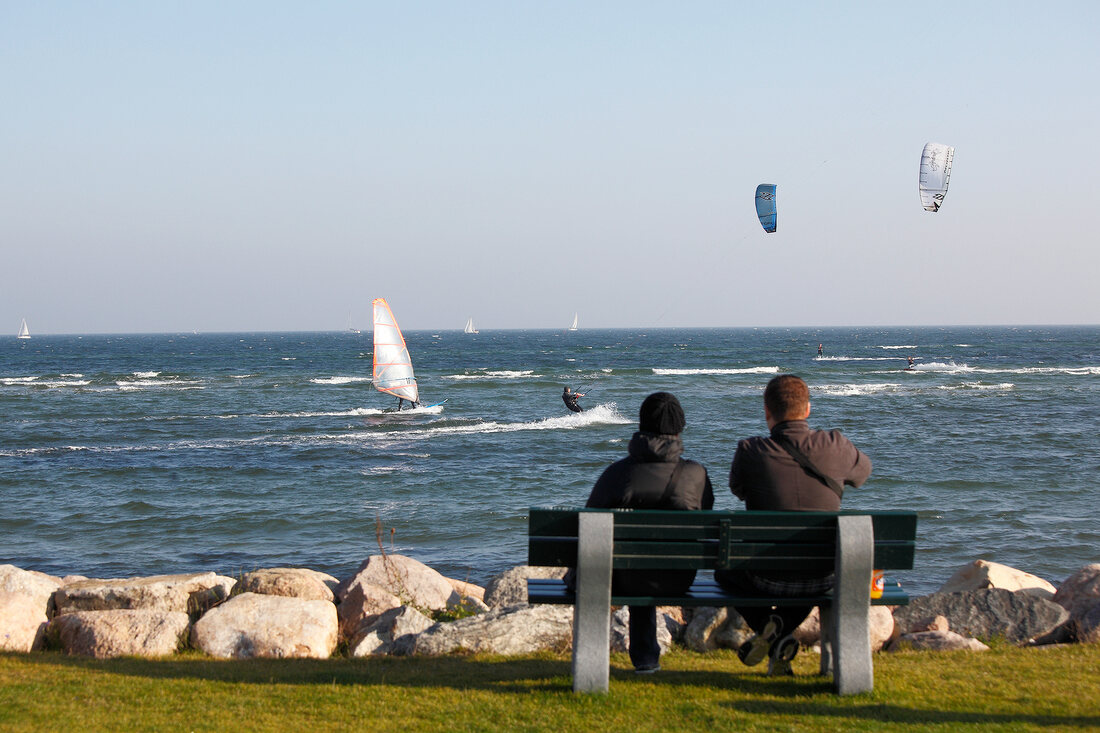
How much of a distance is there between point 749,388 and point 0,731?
43475 millimetres

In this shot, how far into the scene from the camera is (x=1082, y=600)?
20.9 feet

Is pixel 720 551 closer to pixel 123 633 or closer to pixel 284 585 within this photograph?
pixel 123 633

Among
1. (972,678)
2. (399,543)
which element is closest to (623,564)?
(972,678)

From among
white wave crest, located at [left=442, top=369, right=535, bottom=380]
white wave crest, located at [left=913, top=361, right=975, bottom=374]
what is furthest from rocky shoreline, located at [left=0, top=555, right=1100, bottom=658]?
white wave crest, located at [left=913, top=361, right=975, bottom=374]

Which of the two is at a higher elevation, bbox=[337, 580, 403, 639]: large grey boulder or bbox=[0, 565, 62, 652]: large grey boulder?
bbox=[0, 565, 62, 652]: large grey boulder

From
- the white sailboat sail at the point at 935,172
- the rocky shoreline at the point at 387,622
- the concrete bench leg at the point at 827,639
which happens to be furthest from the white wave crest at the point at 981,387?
the concrete bench leg at the point at 827,639

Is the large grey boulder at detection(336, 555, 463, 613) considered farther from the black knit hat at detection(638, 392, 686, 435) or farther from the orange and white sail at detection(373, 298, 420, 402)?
the orange and white sail at detection(373, 298, 420, 402)

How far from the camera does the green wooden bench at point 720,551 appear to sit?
4.04 meters

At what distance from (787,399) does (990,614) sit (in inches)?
115

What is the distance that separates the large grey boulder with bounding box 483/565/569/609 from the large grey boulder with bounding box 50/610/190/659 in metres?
2.24

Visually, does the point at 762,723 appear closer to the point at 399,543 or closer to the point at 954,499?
the point at 399,543

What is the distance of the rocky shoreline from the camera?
17.4 ft

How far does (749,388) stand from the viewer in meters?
45.7

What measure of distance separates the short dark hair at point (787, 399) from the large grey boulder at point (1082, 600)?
252 centimetres
